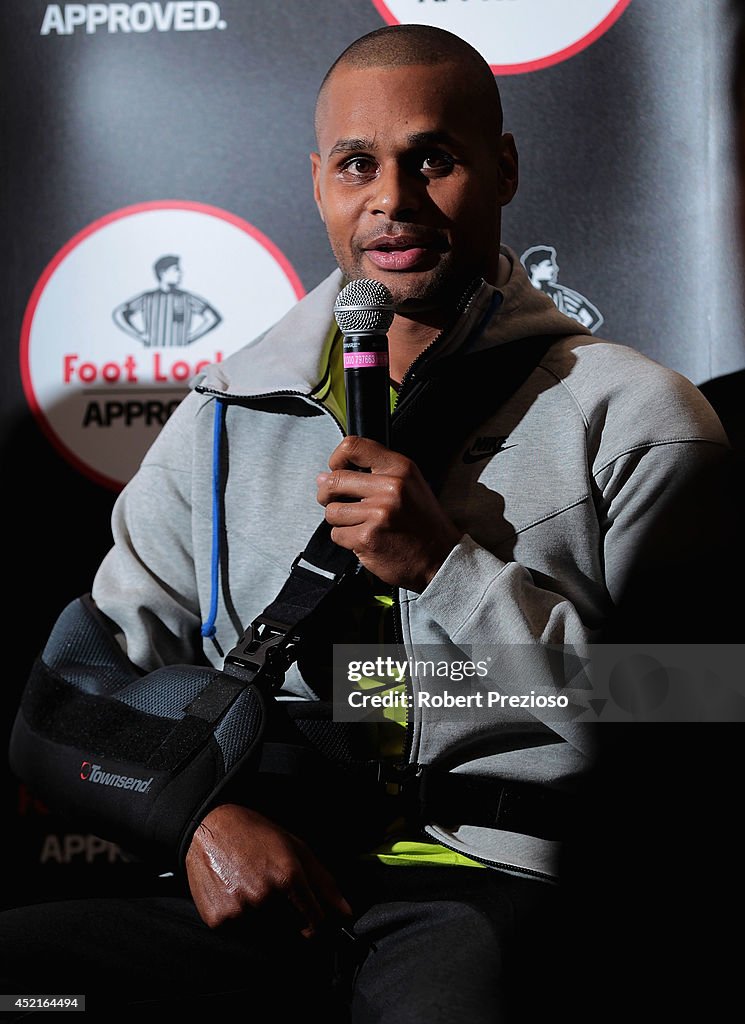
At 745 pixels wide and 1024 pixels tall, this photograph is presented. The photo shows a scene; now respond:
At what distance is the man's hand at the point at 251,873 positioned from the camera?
1.17m

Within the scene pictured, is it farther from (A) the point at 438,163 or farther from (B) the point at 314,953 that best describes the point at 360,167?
(B) the point at 314,953

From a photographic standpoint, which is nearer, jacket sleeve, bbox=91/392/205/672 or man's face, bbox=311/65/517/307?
man's face, bbox=311/65/517/307

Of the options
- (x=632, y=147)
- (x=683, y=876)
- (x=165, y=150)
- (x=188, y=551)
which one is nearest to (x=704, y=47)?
(x=632, y=147)

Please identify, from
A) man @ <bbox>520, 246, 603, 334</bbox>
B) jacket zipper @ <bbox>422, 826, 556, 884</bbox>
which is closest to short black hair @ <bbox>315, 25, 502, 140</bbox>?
man @ <bbox>520, 246, 603, 334</bbox>

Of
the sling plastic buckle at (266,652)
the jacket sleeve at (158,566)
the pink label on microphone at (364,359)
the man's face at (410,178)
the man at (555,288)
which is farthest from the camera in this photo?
the man at (555,288)

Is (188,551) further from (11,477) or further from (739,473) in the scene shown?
(739,473)

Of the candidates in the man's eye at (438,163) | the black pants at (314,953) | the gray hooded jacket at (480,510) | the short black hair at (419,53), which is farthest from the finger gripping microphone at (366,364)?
the black pants at (314,953)

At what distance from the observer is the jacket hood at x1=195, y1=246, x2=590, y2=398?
1.42 meters

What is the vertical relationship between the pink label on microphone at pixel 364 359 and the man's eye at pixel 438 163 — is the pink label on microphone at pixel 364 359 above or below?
below

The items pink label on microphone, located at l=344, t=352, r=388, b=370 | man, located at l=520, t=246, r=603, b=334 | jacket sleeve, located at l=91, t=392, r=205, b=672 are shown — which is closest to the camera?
pink label on microphone, located at l=344, t=352, r=388, b=370

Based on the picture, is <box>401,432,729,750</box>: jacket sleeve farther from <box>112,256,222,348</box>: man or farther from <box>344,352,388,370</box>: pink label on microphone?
<box>112,256,222,348</box>: man

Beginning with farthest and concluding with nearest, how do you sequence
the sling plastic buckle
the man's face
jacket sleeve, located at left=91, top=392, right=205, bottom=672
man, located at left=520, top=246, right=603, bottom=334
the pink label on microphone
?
man, located at left=520, top=246, right=603, bottom=334, jacket sleeve, located at left=91, top=392, right=205, bottom=672, the man's face, the sling plastic buckle, the pink label on microphone

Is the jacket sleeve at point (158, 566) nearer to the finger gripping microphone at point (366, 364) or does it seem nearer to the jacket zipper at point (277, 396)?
the jacket zipper at point (277, 396)

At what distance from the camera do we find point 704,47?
1.71 meters
